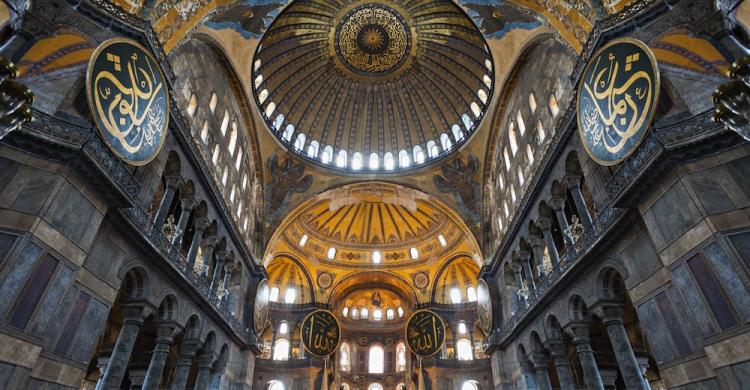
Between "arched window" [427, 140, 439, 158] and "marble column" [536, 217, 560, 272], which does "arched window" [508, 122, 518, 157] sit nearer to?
"marble column" [536, 217, 560, 272]

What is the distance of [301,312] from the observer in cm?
2522

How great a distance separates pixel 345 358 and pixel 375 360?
2146 mm

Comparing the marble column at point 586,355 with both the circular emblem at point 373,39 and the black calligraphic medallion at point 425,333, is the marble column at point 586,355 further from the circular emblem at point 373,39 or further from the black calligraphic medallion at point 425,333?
the circular emblem at point 373,39

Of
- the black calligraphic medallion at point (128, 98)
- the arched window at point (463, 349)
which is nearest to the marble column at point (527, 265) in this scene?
the arched window at point (463, 349)

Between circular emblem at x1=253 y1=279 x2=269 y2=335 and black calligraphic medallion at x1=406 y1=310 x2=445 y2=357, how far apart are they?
24.5 feet

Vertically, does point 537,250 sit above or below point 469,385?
above

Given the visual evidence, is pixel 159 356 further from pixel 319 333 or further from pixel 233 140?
pixel 319 333

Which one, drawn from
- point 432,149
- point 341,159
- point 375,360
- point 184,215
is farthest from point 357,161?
point 375,360

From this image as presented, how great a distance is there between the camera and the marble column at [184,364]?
483 inches

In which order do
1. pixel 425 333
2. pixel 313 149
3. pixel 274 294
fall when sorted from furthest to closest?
pixel 274 294
pixel 313 149
pixel 425 333

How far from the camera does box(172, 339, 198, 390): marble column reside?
12.3m

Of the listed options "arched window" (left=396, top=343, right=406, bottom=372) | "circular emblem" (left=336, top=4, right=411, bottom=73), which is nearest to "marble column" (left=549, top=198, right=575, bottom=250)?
"circular emblem" (left=336, top=4, right=411, bottom=73)

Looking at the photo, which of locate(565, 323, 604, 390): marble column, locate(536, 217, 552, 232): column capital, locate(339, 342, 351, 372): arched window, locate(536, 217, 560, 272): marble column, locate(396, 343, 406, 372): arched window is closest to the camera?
locate(565, 323, 604, 390): marble column

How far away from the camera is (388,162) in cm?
2344
